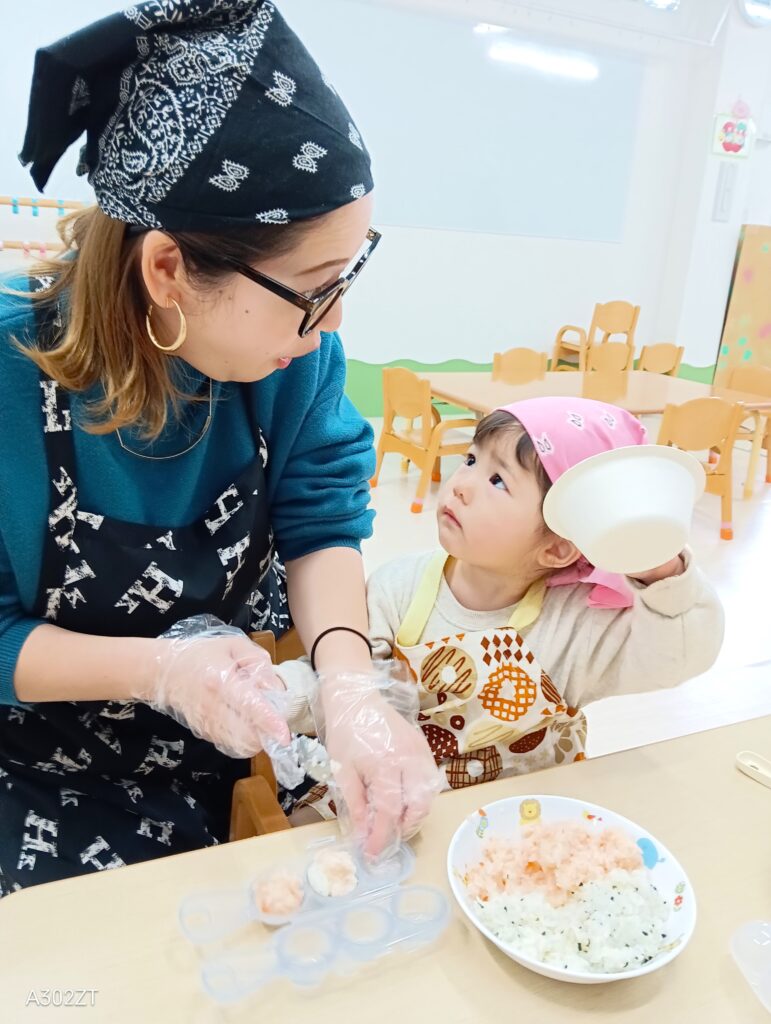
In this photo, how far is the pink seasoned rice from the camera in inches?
31.9

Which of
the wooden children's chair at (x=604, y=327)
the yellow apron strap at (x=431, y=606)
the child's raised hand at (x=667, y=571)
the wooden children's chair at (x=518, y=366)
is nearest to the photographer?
the child's raised hand at (x=667, y=571)

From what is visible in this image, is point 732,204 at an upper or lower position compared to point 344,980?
upper

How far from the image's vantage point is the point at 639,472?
2.67ft

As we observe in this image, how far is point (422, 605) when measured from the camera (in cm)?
128

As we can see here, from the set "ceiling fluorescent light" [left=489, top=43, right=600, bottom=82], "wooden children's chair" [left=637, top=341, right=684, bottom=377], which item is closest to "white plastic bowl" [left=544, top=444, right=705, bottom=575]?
"wooden children's chair" [left=637, top=341, right=684, bottom=377]

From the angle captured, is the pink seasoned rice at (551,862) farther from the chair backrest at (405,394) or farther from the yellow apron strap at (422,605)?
the chair backrest at (405,394)

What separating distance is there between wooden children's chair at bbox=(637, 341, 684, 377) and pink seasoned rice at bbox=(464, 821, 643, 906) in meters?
4.99

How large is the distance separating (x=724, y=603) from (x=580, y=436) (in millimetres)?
2452

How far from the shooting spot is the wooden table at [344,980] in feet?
2.19

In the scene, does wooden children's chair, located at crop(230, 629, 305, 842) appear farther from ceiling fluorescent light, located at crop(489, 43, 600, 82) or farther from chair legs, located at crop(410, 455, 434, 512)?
ceiling fluorescent light, located at crop(489, 43, 600, 82)

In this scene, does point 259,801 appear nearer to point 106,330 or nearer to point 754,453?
point 106,330

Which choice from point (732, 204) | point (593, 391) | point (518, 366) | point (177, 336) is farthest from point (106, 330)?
point (732, 204)

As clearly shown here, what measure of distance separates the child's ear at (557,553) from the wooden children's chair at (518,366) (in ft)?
11.0

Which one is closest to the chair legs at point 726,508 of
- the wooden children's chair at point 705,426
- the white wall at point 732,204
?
the wooden children's chair at point 705,426
